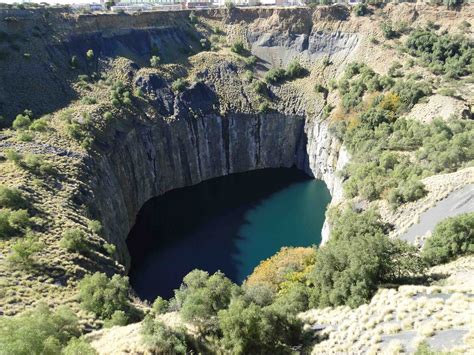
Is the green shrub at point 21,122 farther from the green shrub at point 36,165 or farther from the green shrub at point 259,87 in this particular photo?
the green shrub at point 259,87

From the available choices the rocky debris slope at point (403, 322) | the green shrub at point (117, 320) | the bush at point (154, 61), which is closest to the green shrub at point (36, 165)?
the green shrub at point (117, 320)

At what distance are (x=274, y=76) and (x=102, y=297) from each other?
54627mm

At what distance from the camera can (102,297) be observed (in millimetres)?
28344

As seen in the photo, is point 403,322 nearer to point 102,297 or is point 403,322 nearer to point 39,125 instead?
point 102,297

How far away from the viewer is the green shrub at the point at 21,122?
158 ft

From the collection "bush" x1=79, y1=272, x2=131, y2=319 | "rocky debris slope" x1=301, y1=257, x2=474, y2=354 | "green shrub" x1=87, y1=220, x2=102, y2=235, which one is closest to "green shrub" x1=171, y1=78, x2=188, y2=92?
"green shrub" x1=87, y1=220, x2=102, y2=235

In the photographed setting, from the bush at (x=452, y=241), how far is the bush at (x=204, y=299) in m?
14.8

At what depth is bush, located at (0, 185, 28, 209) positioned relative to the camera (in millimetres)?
35531

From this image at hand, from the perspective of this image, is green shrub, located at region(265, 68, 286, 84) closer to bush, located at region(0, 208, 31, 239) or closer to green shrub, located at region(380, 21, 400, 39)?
green shrub, located at region(380, 21, 400, 39)

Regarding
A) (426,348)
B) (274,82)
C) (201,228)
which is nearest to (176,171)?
(201,228)

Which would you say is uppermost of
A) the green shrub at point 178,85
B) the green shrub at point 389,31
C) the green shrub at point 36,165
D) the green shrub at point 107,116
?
the green shrub at point 389,31

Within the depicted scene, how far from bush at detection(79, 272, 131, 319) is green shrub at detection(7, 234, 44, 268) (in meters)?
4.69

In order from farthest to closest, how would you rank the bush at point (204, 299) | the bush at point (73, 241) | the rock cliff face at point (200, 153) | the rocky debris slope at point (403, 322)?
the rock cliff face at point (200, 153) → the bush at point (73, 241) → the bush at point (204, 299) → the rocky debris slope at point (403, 322)

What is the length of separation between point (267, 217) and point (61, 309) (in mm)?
33718
